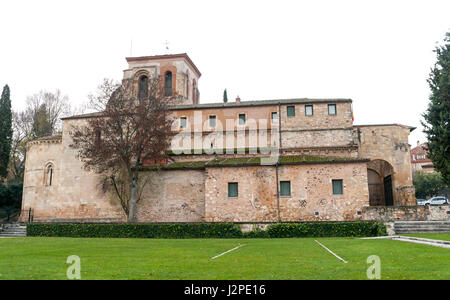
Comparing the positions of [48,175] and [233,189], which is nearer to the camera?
[233,189]

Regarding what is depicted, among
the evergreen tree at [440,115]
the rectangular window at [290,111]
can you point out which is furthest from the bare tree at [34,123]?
the evergreen tree at [440,115]

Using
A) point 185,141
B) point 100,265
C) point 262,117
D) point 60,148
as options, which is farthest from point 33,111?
point 100,265

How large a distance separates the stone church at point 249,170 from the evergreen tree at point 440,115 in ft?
15.7

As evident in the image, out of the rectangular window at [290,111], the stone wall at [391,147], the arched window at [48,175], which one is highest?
the rectangular window at [290,111]

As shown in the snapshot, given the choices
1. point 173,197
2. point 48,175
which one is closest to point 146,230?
point 173,197

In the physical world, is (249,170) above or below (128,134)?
below

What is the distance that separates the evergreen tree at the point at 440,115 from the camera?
2272cm

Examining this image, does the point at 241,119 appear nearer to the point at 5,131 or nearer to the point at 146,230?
the point at 146,230

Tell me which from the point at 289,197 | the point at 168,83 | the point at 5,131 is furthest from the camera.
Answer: the point at 168,83

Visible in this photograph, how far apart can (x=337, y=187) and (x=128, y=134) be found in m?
16.2

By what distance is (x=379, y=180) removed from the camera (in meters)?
35.5

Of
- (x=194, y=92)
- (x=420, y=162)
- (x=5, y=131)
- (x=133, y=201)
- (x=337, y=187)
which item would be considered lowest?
(x=133, y=201)

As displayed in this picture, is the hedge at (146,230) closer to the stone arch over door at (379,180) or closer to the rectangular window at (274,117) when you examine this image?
the rectangular window at (274,117)
